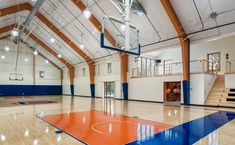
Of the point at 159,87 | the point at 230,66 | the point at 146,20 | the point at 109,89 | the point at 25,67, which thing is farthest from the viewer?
the point at 25,67

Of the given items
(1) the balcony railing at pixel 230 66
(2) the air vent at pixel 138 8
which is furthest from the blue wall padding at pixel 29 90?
(1) the balcony railing at pixel 230 66

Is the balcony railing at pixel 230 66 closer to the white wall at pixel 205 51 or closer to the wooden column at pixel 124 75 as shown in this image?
the white wall at pixel 205 51

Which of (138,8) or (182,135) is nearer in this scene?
(182,135)

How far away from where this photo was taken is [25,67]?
2380 centimetres

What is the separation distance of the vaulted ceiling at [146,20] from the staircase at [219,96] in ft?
13.1

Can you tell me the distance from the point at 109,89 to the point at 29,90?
12.8 m

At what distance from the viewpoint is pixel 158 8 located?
10820 mm

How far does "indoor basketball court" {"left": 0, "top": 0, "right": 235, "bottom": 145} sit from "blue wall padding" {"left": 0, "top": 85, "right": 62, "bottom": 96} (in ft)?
0.43

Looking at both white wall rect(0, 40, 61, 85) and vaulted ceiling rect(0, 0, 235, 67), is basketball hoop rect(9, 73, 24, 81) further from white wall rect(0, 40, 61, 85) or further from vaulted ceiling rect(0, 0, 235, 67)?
vaulted ceiling rect(0, 0, 235, 67)

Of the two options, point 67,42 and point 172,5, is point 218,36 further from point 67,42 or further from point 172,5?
point 67,42

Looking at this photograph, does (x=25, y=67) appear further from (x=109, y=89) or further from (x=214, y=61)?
(x=214, y=61)

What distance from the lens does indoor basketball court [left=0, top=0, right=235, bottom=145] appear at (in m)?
5.29

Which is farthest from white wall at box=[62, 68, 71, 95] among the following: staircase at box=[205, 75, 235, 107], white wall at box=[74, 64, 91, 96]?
staircase at box=[205, 75, 235, 107]

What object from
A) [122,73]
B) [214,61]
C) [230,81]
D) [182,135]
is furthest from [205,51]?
[182,135]
